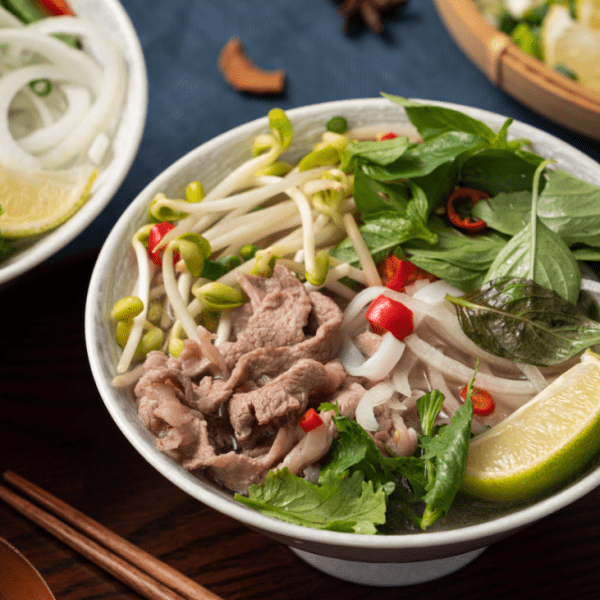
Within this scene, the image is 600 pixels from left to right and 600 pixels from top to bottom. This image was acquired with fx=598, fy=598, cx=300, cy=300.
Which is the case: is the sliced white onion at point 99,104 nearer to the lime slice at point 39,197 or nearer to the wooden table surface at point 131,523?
the lime slice at point 39,197

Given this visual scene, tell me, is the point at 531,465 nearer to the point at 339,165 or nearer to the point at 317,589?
the point at 317,589

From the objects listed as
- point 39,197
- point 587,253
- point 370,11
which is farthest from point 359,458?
→ point 370,11

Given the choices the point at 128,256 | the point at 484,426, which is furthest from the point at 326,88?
the point at 484,426

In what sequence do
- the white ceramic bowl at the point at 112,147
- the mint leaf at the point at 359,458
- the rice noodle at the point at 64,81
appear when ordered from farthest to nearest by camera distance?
the rice noodle at the point at 64,81
the white ceramic bowl at the point at 112,147
the mint leaf at the point at 359,458

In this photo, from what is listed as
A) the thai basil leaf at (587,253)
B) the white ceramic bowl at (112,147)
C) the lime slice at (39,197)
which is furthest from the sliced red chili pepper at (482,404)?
the lime slice at (39,197)

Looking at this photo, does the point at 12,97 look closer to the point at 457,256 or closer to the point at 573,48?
the point at 457,256
